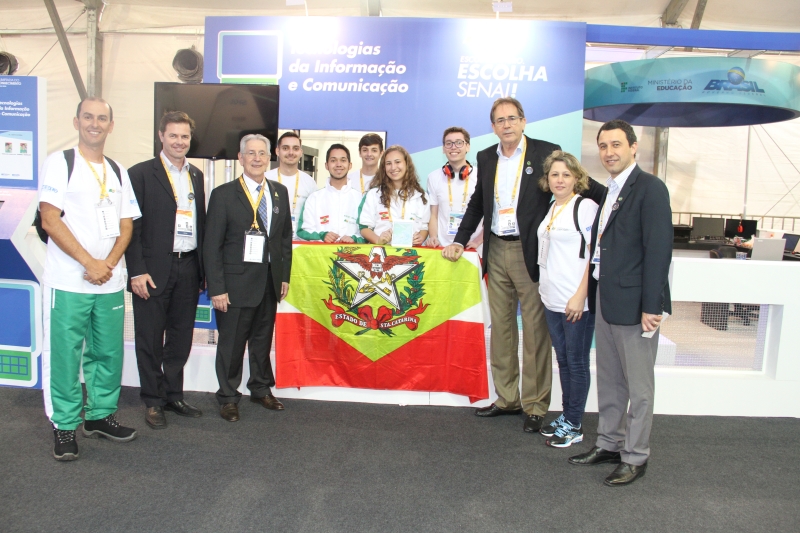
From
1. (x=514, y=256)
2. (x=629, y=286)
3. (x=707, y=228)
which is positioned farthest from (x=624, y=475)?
(x=707, y=228)

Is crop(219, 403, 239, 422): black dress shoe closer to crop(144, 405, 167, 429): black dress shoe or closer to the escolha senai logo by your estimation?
crop(144, 405, 167, 429): black dress shoe

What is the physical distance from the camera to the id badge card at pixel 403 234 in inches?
138

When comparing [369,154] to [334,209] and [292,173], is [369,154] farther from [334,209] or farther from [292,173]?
[292,173]

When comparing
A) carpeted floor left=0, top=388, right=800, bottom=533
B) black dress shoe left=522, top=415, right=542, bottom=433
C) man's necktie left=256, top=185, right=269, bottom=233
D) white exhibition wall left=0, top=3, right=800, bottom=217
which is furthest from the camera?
white exhibition wall left=0, top=3, right=800, bottom=217

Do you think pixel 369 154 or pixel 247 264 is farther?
pixel 369 154

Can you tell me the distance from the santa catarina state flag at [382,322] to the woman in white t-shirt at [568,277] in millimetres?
551

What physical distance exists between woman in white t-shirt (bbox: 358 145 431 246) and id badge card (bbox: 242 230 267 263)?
833 millimetres

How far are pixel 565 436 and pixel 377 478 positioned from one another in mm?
1094

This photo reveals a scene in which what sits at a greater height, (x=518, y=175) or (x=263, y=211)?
(x=518, y=175)

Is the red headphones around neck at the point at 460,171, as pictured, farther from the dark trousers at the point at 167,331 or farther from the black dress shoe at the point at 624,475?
the black dress shoe at the point at 624,475

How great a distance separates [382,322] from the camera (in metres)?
3.53

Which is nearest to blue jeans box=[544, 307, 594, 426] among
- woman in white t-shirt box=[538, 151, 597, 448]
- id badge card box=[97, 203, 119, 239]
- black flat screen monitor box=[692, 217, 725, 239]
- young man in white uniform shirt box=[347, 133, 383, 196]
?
woman in white t-shirt box=[538, 151, 597, 448]

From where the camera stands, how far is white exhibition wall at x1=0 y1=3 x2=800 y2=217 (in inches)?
394

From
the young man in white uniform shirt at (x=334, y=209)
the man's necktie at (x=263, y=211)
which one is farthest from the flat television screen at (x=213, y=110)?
the man's necktie at (x=263, y=211)
